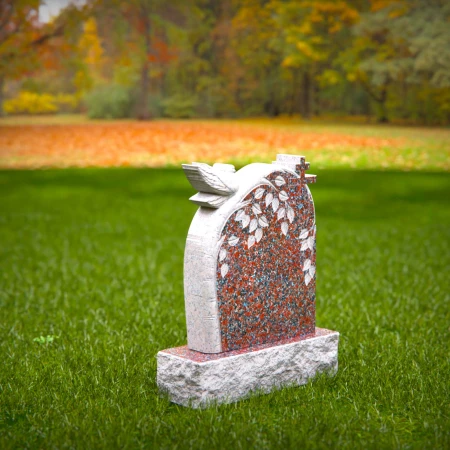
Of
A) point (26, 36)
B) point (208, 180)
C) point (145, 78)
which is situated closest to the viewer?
point (208, 180)

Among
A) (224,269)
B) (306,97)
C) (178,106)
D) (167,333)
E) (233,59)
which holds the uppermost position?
(233,59)

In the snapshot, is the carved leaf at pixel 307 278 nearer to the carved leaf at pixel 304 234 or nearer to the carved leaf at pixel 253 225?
the carved leaf at pixel 304 234

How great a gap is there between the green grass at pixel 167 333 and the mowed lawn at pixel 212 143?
14.9ft

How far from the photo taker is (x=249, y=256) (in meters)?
4.63

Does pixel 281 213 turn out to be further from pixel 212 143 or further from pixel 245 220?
pixel 212 143

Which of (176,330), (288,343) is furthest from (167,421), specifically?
(176,330)

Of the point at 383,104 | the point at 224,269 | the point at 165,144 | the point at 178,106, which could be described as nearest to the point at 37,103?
the point at 178,106

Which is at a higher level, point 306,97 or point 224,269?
point 306,97

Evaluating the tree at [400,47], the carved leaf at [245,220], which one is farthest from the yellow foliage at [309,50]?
the carved leaf at [245,220]

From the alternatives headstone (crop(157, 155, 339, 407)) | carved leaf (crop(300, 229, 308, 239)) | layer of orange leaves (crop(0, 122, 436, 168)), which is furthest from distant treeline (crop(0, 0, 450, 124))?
headstone (crop(157, 155, 339, 407))

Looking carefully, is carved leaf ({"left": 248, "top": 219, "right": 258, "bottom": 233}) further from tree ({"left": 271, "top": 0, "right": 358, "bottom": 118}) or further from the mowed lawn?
tree ({"left": 271, "top": 0, "right": 358, "bottom": 118})

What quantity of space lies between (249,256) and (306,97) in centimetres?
1718

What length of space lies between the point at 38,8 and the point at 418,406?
67.4 feet

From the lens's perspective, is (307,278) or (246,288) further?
(307,278)
